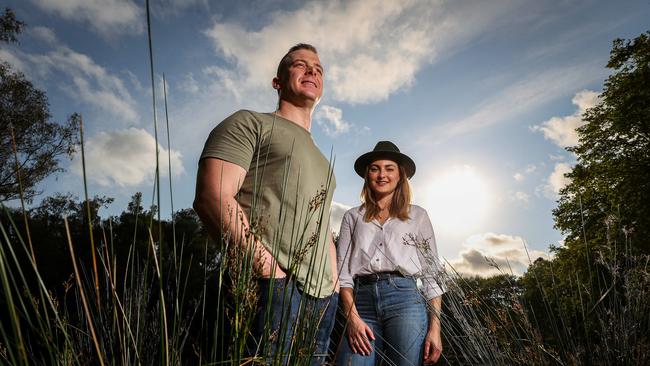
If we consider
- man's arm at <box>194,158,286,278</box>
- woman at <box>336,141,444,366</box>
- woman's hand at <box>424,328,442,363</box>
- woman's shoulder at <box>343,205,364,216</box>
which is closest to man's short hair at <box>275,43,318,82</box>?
man's arm at <box>194,158,286,278</box>

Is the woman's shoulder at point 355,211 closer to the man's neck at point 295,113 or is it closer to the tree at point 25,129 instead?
the man's neck at point 295,113

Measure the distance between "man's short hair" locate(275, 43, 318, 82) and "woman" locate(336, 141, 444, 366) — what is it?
1.04 meters

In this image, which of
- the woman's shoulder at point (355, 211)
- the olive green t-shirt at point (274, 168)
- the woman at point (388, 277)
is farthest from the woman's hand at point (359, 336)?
the woman's shoulder at point (355, 211)

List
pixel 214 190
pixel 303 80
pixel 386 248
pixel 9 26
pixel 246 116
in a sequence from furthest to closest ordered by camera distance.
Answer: pixel 9 26
pixel 386 248
pixel 303 80
pixel 246 116
pixel 214 190

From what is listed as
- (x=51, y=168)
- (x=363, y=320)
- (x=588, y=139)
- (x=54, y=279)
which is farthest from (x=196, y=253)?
(x=588, y=139)

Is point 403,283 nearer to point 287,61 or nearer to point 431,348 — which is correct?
point 431,348

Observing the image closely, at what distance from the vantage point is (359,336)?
2.67m

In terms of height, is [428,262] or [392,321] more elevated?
[428,262]

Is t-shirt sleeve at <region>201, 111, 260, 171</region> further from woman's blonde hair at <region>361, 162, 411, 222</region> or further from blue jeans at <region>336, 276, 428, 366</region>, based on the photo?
woman's blonde hair at <region>361, 162, 411, 222</region>

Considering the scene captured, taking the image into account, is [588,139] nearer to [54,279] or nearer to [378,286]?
[378,286]

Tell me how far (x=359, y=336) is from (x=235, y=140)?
5.10 ft

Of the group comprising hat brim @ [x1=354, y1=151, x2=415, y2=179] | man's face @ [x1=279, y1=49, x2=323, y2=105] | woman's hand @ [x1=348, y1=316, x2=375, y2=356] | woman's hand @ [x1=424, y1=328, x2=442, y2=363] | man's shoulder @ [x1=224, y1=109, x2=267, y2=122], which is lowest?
woman's hand @ [x1=424, y1=328, x2=442, y2=363]

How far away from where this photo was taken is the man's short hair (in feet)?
8.09

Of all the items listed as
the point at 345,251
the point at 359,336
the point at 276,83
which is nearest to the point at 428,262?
the point at 359,336
